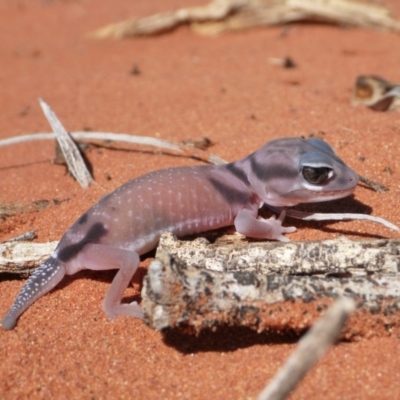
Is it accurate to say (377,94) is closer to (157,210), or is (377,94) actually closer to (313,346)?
(157,210)

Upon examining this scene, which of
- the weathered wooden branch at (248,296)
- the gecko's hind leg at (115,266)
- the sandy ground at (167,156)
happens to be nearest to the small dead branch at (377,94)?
the sandy ground at (167,156)

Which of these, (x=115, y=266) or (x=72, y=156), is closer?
(x=115, y=266)

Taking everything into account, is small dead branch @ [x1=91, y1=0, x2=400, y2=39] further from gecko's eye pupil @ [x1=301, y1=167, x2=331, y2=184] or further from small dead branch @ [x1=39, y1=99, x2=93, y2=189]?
gecko's eye pupil @ [x1=301, y1=167, x2=331, y2=184]

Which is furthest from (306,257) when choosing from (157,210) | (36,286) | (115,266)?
(36,286)

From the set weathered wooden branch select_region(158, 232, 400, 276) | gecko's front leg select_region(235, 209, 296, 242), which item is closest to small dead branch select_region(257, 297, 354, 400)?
weathered wooden branch select_region(158, 232, 400, 276)

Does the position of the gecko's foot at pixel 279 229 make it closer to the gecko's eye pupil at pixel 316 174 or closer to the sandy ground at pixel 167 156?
the sandy ground at pixel 167 156

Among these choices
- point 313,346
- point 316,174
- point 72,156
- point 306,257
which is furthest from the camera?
point 72,156
